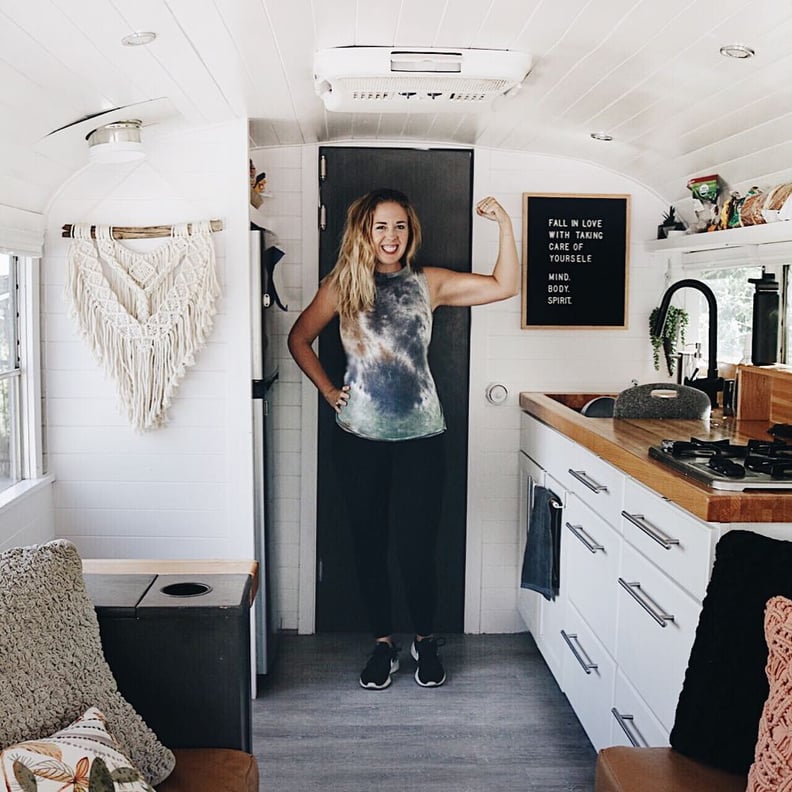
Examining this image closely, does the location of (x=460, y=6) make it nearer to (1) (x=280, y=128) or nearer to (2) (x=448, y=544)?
(1) (x=280, y=128)

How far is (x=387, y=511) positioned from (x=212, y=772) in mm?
2080

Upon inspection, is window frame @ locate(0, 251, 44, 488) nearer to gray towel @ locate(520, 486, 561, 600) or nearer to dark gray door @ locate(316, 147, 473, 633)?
dark gray door @ locate(316, 147, 473, 633)

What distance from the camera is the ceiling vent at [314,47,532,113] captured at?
2.69 metres

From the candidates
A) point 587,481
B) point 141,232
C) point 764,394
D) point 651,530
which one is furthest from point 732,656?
point 141,232

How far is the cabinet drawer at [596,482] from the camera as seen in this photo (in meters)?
2.87

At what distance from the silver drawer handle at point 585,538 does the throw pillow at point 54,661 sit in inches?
60.2

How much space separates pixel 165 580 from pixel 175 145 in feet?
5.90

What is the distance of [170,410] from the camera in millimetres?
3625

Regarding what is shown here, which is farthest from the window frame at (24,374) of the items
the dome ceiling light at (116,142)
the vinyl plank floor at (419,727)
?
the vinyl plank floor at (419,727)

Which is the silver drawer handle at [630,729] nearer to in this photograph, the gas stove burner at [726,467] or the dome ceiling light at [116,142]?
the gas stove burner at [726,467]

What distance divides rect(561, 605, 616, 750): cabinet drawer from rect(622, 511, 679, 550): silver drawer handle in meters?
0.49

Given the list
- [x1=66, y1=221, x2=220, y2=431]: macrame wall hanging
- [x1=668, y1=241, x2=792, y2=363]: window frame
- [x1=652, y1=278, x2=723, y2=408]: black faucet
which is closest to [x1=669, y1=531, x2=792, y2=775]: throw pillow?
[x1=652, y1=278, x2=723, y2=408]: black faucet

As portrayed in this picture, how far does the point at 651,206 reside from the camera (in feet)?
14.0

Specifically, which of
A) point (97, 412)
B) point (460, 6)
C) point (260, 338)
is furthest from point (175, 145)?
point (460, 6)
